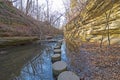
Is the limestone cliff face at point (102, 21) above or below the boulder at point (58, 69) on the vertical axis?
above

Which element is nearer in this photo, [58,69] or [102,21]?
[58,69]

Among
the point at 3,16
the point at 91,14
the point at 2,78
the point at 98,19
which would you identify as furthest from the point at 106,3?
the point at 3,16

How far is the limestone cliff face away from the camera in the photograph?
28.3 feet

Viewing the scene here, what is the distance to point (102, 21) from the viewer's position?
404 inches

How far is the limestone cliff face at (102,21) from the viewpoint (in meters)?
8.64

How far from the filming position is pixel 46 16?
3691cm

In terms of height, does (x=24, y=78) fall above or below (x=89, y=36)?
below

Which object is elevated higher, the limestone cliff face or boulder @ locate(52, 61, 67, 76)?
the limestone cliff face

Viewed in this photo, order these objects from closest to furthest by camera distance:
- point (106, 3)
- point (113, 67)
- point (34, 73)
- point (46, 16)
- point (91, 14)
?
point (113, 67) → point (34, 73) → point (106, 3) → point (91, 14) → point (46, 16)

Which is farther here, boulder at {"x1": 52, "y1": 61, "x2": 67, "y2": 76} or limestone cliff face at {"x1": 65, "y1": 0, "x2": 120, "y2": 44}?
limestone cliff face at {"x1": 65, "y1": 0, "x2": 120, "y2": 44}

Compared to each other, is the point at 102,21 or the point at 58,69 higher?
the point at 102,21

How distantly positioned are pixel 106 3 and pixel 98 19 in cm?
181

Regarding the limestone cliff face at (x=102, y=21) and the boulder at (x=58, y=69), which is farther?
the limestone cliff face at (x=102, y=21)

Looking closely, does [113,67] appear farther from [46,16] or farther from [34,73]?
[46,16]
